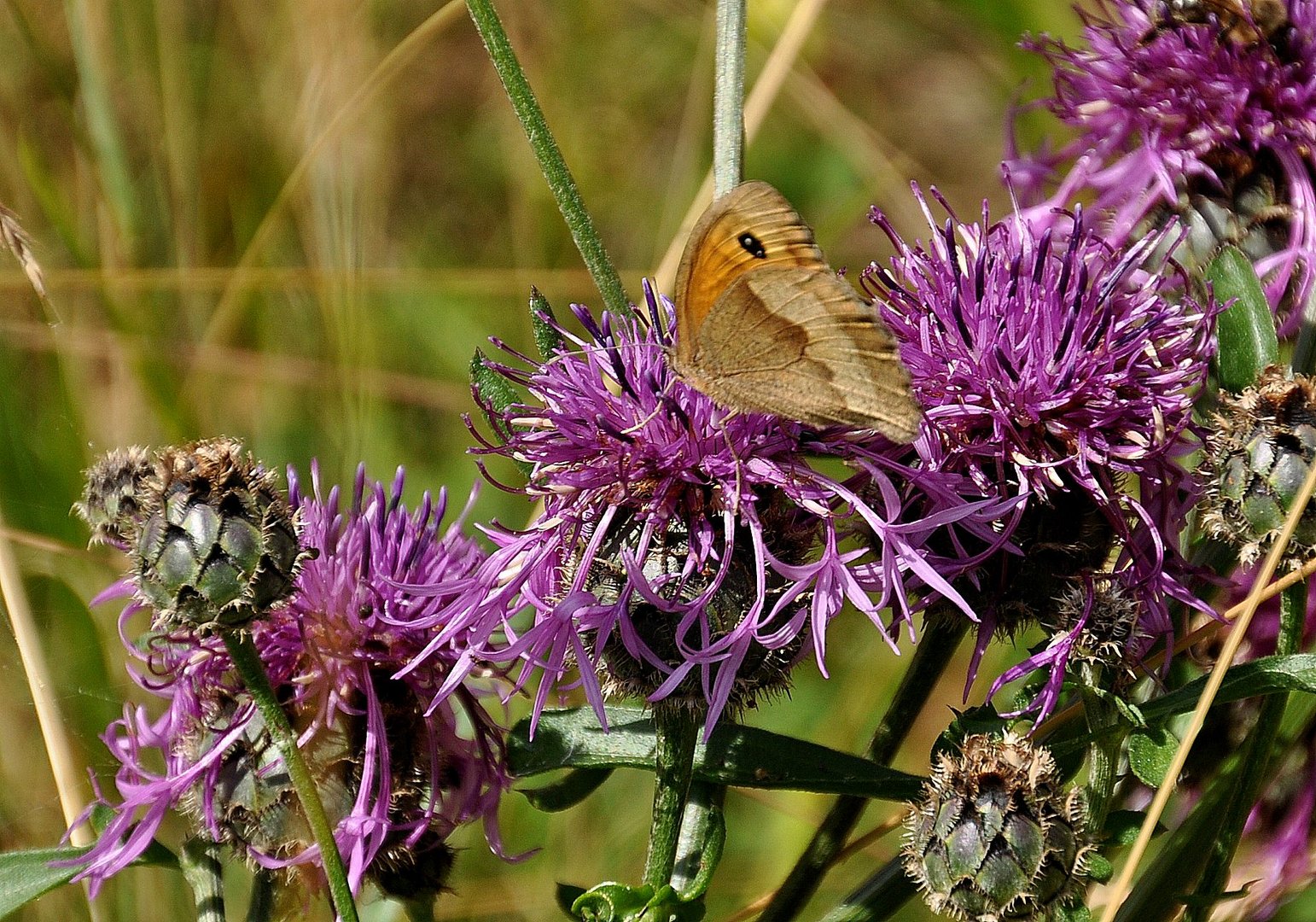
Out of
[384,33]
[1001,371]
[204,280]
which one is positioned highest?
[384,33]

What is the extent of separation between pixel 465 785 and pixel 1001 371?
96cm

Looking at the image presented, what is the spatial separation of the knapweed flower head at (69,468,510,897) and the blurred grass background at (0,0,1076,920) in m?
0.26

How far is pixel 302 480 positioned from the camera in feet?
11.9

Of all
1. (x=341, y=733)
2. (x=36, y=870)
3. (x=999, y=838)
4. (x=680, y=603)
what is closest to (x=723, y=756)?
(x=680, y=603)

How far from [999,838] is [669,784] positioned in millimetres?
432

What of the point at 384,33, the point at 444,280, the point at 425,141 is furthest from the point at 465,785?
the point at 425,141

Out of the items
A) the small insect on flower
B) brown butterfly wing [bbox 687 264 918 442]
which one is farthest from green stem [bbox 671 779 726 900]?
the small insect on flower

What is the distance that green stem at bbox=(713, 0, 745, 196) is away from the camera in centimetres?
215

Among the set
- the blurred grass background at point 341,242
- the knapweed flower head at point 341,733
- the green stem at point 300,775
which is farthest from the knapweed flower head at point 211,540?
the blurred grass background at point 341,242

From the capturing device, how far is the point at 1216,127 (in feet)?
8.54

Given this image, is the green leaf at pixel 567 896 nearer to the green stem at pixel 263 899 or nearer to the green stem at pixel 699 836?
the green stem at pixel 699 836

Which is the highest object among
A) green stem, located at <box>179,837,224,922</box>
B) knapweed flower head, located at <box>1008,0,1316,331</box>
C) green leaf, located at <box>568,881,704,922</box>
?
knapweed flower head, located at <box>1008,0,1316,331</box>

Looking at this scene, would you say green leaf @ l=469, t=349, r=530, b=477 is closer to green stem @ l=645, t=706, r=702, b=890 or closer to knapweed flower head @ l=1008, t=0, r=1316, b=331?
green stem @ l=645, t=706, r=702, b=890

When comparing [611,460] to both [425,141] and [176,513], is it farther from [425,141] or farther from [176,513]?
[425,141]
